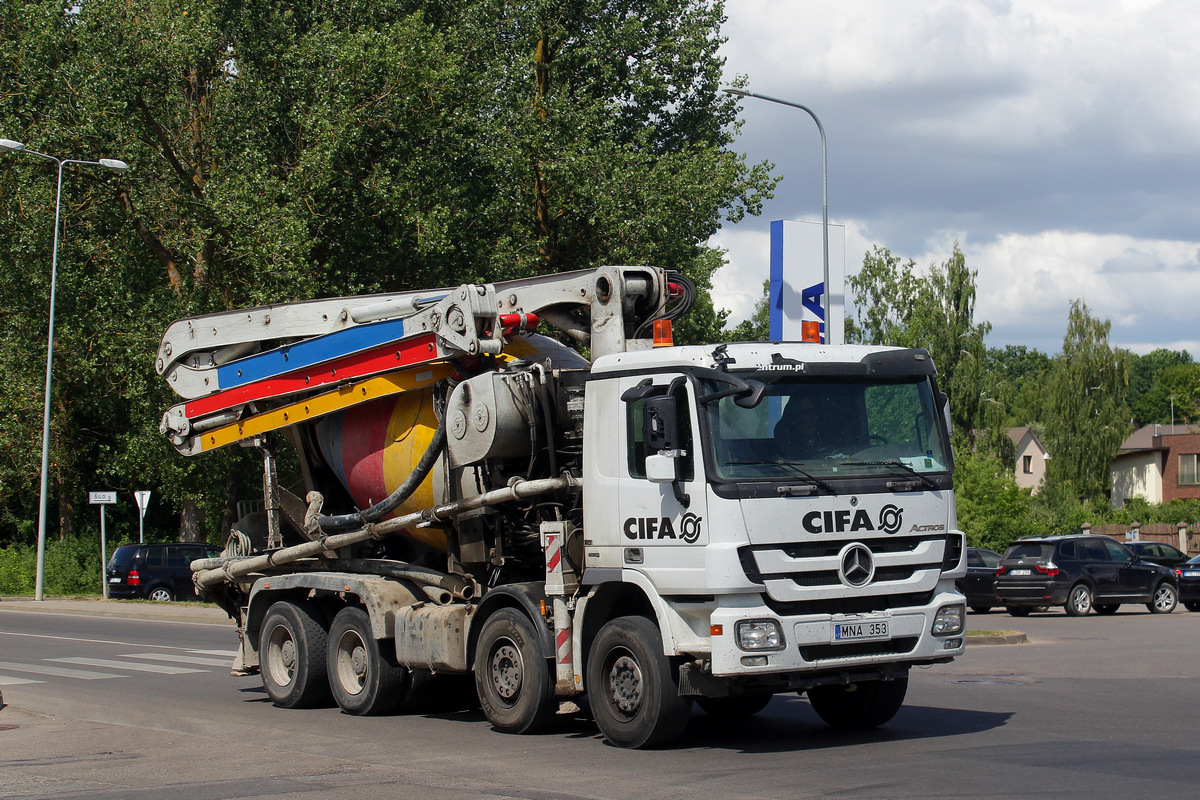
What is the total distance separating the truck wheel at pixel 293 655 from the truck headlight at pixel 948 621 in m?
5.97

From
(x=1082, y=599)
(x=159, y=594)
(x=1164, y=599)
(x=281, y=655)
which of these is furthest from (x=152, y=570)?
(x=1164, y=599)

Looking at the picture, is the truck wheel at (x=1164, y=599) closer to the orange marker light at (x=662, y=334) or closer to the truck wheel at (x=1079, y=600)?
the truck wheel at (x=1079, y=600)

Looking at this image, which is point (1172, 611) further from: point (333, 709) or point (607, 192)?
point (333, 709)

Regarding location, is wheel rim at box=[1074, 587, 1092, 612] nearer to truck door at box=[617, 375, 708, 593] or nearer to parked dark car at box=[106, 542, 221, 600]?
truck door at box=[617, 375, 708, 593]

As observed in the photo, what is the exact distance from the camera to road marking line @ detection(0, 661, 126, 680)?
15820mm

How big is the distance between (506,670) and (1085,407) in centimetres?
5572

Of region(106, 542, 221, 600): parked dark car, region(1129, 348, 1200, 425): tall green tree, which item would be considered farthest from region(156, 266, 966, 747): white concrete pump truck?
region(1129, 348, 1200, 425): tall green tree

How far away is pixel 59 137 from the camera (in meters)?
29.8

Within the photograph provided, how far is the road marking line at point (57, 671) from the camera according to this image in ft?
51.9

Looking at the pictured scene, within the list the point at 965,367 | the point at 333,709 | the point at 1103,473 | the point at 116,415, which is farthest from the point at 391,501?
the point at 1103,473

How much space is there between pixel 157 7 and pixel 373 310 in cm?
2189

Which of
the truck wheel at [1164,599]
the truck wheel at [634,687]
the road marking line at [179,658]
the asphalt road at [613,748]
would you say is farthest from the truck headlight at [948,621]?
the truck wheel at [1164,599]

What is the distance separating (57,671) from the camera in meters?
16.4

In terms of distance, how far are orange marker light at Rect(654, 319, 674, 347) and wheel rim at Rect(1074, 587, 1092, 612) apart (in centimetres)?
1859
